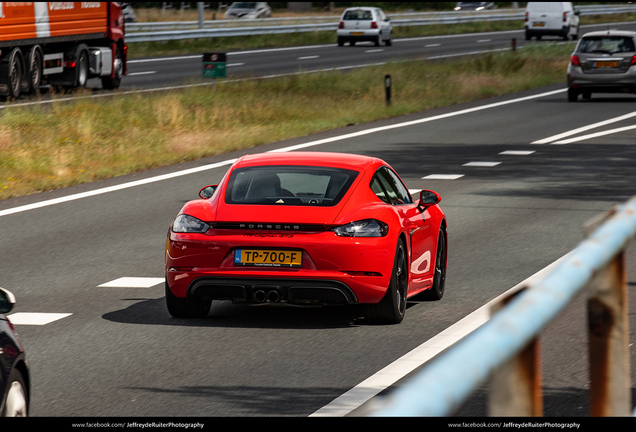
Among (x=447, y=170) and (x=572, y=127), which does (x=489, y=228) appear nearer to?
(x=447, y=170)

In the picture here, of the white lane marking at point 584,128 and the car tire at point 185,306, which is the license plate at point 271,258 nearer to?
the car tire at point 185,306

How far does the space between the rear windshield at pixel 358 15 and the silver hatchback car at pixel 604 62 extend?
98.0 ft

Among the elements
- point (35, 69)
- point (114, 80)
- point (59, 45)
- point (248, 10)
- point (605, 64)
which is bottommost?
point (248, 10)

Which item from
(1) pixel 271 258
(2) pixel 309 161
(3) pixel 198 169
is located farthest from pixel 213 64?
(1) pixel 271 258

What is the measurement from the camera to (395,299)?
29.2 ft

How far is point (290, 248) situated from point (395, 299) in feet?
2.98

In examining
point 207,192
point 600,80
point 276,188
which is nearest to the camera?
point 276,188

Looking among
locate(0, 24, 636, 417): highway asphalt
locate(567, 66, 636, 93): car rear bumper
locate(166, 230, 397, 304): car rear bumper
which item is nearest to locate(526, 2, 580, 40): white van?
locate(567, 66, 636, 93): car rear bumper

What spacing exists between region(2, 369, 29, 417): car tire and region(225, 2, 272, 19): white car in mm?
79592

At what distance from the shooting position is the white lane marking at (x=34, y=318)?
29.5 ft

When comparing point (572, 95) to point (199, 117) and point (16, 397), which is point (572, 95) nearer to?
point (199, 117)

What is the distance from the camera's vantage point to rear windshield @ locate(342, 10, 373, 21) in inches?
2447

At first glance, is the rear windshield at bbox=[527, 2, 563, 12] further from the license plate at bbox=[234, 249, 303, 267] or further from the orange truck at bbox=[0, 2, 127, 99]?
the license plate at bbox=[234, 249, 303, 267]

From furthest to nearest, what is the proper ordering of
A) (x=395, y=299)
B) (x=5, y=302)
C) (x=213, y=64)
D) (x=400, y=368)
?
(x=213, y=64)
(x=395, y=299)
(x=400, y=368)
(x=5, y=302)
